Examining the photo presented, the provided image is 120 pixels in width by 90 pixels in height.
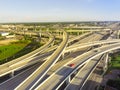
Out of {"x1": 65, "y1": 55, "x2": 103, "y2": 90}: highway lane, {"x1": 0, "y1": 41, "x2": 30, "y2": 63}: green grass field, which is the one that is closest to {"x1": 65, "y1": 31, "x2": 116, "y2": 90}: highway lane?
{"x1": 65, "y1": 55, "x2": 103, "y2": 90}: highway lane

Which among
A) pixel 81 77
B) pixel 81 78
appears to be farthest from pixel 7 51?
pixel 81 78

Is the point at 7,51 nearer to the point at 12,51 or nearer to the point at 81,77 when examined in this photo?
the point at 12,51

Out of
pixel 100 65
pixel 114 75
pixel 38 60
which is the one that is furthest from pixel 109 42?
pixel 38 60

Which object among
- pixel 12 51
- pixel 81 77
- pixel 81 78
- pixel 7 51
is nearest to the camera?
pixel 81 78

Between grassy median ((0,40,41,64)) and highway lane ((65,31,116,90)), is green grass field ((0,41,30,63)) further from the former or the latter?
highway lane ((65,31,116,90))

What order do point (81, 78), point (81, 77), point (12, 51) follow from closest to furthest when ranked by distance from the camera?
point (81, 78)
point (81, 77)
point (12, 51)

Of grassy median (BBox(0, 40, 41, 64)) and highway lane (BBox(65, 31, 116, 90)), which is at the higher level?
highway lane (BBox(65, 31, 116, 90))

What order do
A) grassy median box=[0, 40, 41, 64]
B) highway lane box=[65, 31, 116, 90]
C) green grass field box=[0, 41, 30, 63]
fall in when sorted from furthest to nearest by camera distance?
green grass field box=[0, 41, 30, 63]
grassy median box=[0, 40, 41, 64]
highway lane box=[65, 31, 116, 90]

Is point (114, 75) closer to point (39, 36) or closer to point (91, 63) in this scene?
point (91, 63)

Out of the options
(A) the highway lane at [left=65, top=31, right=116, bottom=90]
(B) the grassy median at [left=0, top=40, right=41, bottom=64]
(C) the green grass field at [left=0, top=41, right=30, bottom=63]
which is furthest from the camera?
(C) the green grass field at [left=0, top=41, right=30, bottom=63]

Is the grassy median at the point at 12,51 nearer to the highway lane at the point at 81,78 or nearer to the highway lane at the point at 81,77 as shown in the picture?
the highway lane at the point at 81,77

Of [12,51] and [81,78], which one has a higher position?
[81,78]

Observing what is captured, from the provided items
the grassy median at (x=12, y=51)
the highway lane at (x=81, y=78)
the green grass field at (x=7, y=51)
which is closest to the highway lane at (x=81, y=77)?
the highway lane at (x=81, y=78)
